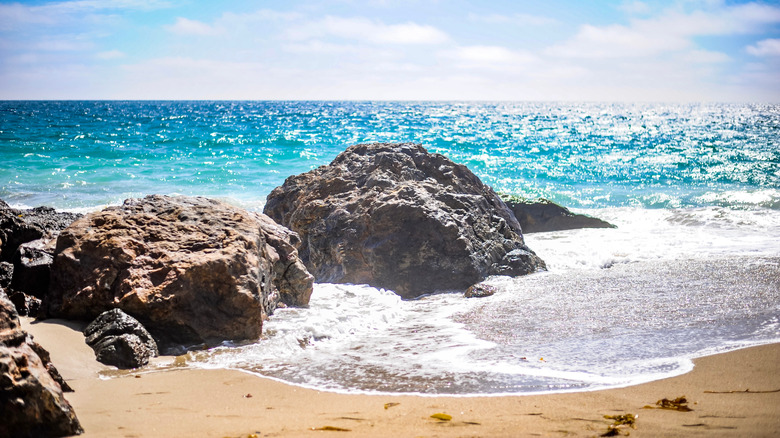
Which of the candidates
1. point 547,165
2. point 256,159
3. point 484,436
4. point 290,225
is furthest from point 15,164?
point 484,436

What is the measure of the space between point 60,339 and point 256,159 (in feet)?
65.2

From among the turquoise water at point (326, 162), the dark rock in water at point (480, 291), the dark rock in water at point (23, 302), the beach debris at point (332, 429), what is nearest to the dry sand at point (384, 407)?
the beach debris at point (332, 429)

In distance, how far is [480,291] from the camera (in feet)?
20.5

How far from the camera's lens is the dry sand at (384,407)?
9.50 ft

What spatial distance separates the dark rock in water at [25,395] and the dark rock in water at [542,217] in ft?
29.4

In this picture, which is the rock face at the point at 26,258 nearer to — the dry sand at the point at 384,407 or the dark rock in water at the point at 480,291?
the dry sand at the point at 384,407

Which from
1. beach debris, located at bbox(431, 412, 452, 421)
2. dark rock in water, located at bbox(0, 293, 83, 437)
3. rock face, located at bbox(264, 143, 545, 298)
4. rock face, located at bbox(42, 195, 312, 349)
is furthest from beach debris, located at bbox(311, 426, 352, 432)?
rock face, located at bbox(264, 143, 545, 298)

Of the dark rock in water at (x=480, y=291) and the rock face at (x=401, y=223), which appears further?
the rock face at (x=401, y=223)

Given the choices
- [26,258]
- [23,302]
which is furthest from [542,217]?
[23,302]

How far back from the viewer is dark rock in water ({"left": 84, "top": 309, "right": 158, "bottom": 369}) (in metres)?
3.97

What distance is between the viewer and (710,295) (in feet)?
18.8

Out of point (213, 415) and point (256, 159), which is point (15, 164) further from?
point (213, 415)

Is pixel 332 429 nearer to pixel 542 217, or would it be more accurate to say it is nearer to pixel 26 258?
pixel 26 258

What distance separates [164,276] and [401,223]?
2.95 meters
